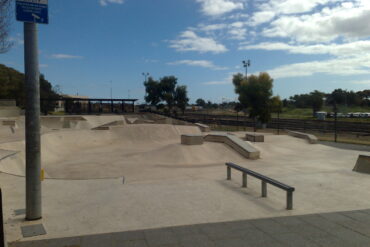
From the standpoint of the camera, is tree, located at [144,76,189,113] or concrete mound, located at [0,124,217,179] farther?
tree, located at [144,76,189,113]

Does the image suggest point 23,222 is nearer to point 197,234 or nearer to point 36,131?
point 36,131

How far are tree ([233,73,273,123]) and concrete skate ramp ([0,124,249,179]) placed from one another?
51.2 feet

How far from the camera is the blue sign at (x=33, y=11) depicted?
14.2 ft

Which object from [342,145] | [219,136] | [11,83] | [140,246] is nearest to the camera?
[140,246]

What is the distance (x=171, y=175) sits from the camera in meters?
11.5

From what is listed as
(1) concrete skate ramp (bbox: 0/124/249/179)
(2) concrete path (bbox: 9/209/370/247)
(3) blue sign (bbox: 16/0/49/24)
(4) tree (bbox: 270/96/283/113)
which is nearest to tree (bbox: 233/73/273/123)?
(4) tree (bbox: 270/96/283/113)

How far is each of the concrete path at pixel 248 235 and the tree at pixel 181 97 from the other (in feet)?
196

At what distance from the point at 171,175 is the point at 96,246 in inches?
307

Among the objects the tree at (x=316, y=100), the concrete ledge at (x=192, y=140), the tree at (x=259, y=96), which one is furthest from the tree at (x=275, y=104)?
the tree at (x=316, y=100)

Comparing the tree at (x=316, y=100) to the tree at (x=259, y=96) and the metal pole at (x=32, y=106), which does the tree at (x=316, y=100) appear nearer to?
the tree at (x=259, y=96)

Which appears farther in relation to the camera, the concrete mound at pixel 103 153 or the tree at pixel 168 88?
the tree at pixel 168 88

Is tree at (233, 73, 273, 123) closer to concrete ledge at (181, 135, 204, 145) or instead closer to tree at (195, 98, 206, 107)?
concrete ledge at (181, 135, 204, 145)

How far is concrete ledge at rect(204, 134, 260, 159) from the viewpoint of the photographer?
615 inches

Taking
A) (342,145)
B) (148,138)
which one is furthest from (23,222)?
(342,145)
